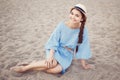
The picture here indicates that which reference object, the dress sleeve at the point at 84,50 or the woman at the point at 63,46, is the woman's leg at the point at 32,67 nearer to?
the woman at the point at 63,46

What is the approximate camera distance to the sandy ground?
2.77 metres

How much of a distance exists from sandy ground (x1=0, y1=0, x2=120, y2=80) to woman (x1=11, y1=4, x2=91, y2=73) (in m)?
0.13

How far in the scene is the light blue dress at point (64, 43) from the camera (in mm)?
2615

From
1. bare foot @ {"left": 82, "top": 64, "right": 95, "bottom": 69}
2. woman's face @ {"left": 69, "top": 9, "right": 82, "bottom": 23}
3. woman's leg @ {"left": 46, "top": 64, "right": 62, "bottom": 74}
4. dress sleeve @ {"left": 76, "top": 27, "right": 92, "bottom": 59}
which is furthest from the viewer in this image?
bare foot @ {"left": 82, "top": 64, "right": 95, "bottom": 69}

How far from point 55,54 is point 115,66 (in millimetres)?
974

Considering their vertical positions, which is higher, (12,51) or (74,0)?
(74,0)

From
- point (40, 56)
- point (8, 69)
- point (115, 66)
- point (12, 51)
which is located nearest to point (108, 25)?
point (115, 66)

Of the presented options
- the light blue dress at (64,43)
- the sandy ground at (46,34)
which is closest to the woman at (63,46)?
the light blue dress at (64,43)

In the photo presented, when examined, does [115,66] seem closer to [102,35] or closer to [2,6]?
[102,35]

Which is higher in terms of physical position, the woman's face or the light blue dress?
the woman's face

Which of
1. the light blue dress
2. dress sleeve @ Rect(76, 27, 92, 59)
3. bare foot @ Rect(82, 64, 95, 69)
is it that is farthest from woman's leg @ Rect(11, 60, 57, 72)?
bare foot @ Rect(82, 64, 95, 69)

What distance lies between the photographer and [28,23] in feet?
14.1

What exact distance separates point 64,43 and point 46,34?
4.05 ft

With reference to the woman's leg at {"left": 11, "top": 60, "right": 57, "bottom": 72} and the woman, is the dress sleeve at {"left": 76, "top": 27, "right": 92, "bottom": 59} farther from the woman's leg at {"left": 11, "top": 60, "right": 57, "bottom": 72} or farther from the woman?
the woman's leg at {"left": 11, "top": 60, "right": 57, "bottom": 72}
